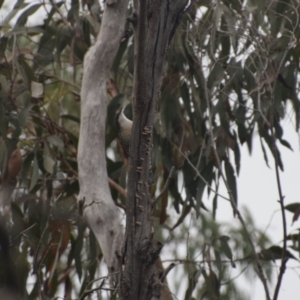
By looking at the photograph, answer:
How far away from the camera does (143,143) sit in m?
2.08

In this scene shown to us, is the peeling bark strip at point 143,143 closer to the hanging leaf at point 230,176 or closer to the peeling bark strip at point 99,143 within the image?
the peeling bark strip at point 99,143

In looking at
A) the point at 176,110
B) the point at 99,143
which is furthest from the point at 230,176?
the point at 99,143

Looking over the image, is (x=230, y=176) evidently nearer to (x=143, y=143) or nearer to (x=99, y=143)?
(x=99, y=143)

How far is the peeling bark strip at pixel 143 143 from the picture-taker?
2.09 metres

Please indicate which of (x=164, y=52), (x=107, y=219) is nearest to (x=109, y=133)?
(x=107, y=219)

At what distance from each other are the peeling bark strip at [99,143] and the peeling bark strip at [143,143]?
507mm

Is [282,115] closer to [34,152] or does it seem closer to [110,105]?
[110,105]

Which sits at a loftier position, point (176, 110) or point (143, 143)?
point (176, 110)

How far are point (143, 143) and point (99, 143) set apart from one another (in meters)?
0.81

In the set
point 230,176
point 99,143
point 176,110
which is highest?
point 176,110

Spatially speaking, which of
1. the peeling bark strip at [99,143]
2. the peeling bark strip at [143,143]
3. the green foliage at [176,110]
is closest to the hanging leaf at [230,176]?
the green foliage at [176,110]

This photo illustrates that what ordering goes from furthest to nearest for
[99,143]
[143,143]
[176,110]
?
1. [176,110]
2. [99,143]
3. [143,143]

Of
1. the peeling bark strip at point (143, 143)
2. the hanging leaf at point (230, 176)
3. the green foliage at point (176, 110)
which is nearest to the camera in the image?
the peeling bark strip at point (143, 143)

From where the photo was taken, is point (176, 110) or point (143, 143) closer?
point (143, 143)
